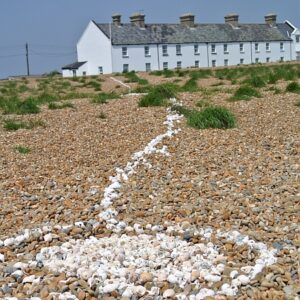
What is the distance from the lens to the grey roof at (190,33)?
56.4 meters

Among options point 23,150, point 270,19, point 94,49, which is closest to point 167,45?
point 94,49

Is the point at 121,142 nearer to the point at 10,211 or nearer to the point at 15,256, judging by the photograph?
the point at 10,211

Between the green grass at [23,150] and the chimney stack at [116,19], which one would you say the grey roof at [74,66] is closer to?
the chimney stack at [116,19]

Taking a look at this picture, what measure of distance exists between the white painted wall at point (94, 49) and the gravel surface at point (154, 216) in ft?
148

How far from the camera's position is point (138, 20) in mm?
57188

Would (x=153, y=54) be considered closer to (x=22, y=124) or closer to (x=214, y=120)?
(x=22, y=124)

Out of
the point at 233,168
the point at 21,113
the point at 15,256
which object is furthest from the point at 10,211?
the point at 21,113

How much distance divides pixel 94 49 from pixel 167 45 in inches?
297

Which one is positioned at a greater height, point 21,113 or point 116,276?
point 21,113

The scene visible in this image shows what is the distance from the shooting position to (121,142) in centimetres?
1100

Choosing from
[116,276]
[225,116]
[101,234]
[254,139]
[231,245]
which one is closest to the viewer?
[116,276]

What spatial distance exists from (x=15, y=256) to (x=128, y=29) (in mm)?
53431

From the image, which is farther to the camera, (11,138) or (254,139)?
(11,138)

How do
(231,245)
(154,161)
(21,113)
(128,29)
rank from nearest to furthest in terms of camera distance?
(231,245)
(154,161)
(21,113)
(128,29)
